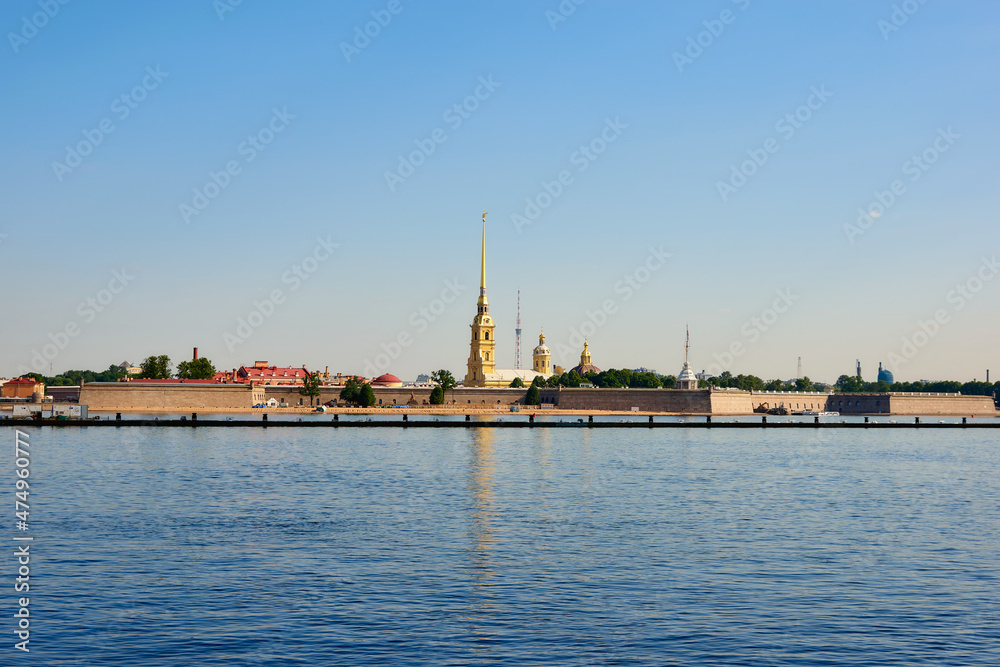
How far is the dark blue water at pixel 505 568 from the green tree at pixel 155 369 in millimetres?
132540

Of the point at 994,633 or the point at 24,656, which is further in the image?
the point at 994,633

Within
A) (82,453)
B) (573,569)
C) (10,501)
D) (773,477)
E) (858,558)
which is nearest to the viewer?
(573,569)

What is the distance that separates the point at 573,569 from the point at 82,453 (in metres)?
50.7

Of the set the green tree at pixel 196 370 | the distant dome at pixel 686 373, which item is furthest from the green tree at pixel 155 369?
the distant dome at pixel 686 373

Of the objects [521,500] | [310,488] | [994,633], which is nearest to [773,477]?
[521,500]

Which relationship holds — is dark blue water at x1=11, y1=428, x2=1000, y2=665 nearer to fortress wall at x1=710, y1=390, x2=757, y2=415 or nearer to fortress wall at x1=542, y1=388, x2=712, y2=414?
fortress wall at x1=542, y1=388, x2=712, y2=414

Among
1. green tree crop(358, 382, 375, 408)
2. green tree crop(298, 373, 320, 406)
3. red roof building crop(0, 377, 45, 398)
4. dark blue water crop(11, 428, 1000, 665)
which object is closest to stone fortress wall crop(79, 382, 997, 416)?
green tree crop(298, 373, 320, 406)

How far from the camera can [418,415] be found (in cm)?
16762

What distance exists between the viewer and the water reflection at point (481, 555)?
21.3 meters

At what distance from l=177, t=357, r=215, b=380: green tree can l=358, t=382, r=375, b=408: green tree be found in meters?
27.4

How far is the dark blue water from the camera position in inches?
797

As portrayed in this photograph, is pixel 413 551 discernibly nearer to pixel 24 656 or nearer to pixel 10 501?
pixel 24 656

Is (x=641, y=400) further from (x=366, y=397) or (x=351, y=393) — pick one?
(x=351, y=393)

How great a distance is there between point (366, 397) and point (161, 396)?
114ft
